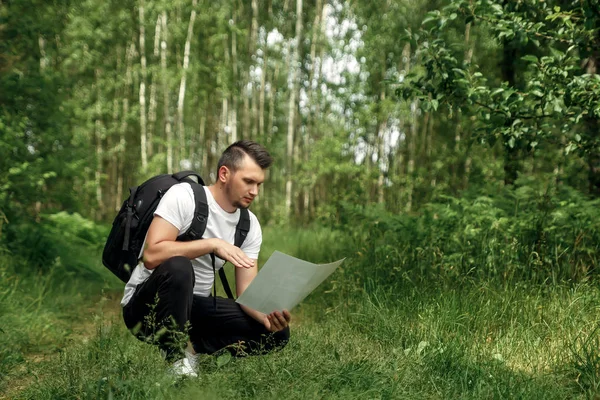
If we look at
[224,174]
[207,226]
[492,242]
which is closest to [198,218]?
[207,226]

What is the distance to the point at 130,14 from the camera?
2595 cm

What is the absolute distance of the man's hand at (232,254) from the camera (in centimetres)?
341

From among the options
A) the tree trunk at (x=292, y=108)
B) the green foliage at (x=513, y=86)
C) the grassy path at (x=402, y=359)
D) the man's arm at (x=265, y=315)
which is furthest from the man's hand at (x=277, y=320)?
the tree trunk at (x=292, y=108)

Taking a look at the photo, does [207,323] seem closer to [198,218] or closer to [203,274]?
[203,274]

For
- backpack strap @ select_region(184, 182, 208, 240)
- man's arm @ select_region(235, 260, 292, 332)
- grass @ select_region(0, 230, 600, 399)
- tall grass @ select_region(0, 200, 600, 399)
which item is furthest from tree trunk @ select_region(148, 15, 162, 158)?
backpack strap @ select_region(184, 182, 208, 240)

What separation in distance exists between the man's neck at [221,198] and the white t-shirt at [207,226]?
0.8 inches

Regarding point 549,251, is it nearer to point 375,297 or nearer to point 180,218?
point 375,297

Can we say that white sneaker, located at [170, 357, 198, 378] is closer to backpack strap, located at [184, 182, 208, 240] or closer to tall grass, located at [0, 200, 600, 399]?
tall grass, located at [0, 200, 600, 399]

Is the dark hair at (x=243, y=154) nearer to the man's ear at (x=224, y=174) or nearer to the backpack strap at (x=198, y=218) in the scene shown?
the man's ear at (x=224, y=174)

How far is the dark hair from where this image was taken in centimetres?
378

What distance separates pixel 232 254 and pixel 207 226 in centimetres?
44

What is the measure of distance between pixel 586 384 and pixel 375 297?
6.41 ft

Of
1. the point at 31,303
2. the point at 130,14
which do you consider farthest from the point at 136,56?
the point at 31,303

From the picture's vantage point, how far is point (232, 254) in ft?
Answer: 11.3
